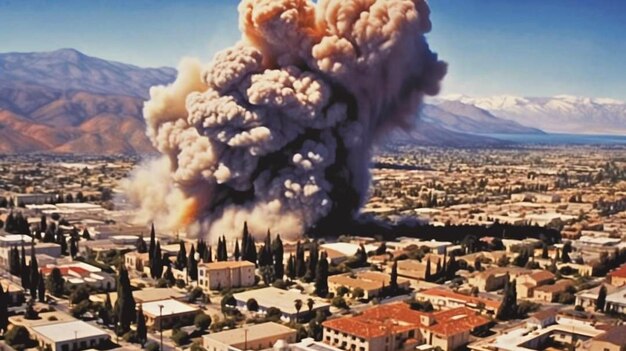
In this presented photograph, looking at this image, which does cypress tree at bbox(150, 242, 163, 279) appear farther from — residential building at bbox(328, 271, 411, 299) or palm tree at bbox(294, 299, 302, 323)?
palm tree at bbox(294, 299, 302, 323)

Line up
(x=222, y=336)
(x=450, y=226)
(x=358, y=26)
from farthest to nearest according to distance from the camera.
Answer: (x=450, y=226)
(x=358, y=26)
(x=222, y=336)

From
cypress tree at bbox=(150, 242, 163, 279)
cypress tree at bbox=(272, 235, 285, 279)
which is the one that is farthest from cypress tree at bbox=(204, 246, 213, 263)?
cypress tree at bbox=(272, 235, 285, 279)

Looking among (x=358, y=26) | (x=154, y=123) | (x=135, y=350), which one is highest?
(x=358, y=26)

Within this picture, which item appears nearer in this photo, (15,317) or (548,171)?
(15,317)

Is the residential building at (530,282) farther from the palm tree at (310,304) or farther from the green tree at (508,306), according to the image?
the palm tree at (310,304)

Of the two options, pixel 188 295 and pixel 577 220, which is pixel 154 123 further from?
pixel 577 220

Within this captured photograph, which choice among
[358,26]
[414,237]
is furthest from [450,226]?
[358,26]

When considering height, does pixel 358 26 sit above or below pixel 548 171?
above
